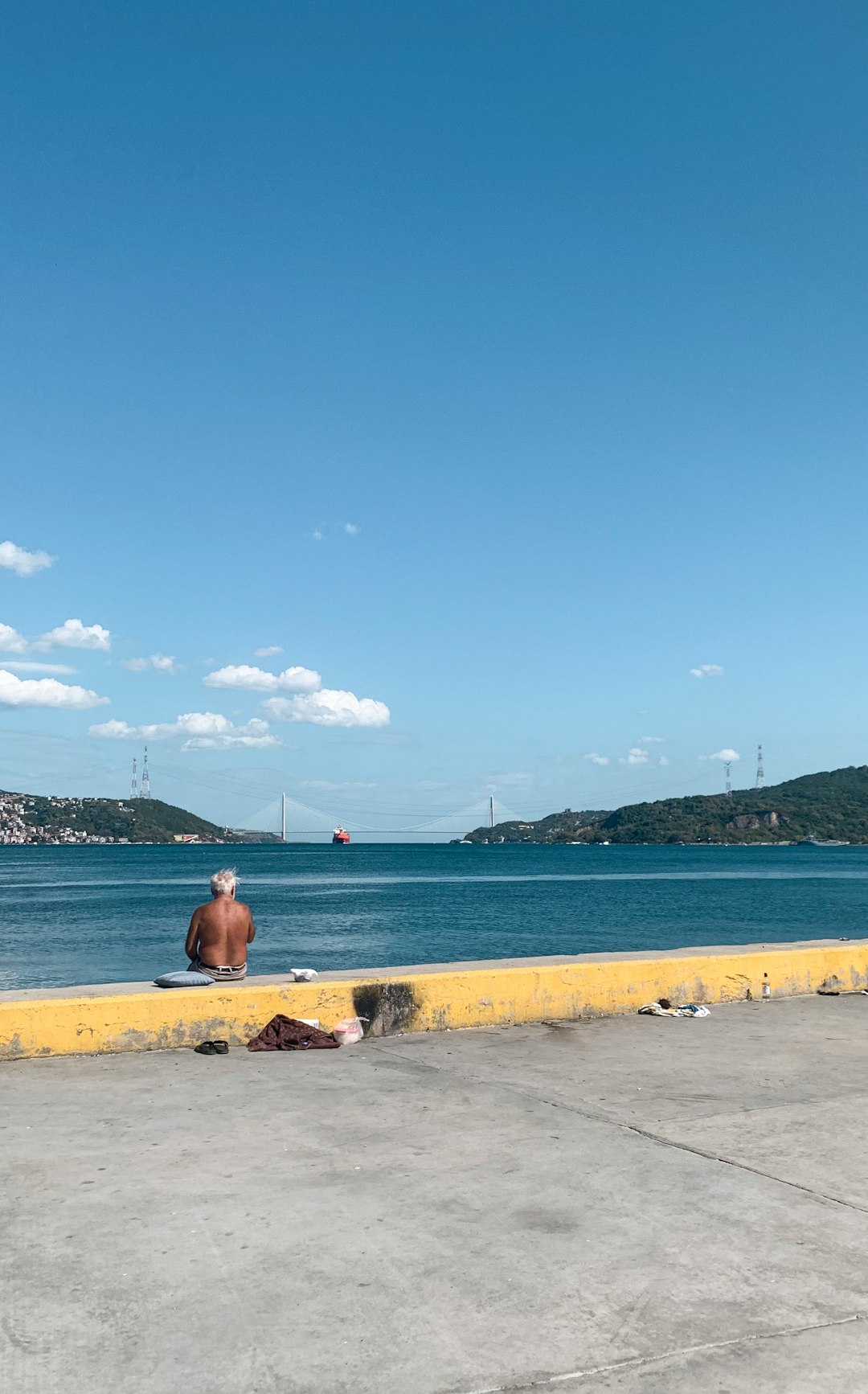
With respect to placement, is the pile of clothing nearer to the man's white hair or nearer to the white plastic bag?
the white plastic bag

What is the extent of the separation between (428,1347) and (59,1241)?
60.0 inches

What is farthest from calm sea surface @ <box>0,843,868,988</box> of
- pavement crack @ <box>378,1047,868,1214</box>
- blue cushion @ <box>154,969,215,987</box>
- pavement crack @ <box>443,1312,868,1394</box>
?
pavement crack @ <box>443,1312,868,1394</box>

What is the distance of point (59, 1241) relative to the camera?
411cm

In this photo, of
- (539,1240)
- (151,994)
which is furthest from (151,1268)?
(151,994)

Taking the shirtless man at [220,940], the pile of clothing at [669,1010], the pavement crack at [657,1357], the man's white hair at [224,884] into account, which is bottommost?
the pile of clothing at [669,1010]

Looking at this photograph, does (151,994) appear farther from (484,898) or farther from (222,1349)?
(484,898)

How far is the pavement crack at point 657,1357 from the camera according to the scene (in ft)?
10.4

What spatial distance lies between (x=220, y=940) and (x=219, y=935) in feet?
0.14

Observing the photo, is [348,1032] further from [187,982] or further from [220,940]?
[220,940]

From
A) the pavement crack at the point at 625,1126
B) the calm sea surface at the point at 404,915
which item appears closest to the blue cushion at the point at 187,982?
the pavement crack at the point at 625,1126

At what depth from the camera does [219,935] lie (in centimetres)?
908

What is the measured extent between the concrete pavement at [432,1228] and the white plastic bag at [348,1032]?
779 millimetres

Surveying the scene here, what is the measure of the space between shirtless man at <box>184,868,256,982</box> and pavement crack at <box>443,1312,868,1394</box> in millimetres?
6034

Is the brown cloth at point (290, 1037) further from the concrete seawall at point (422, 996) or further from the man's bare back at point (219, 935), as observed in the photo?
the man's bare back at point (219, 935)
